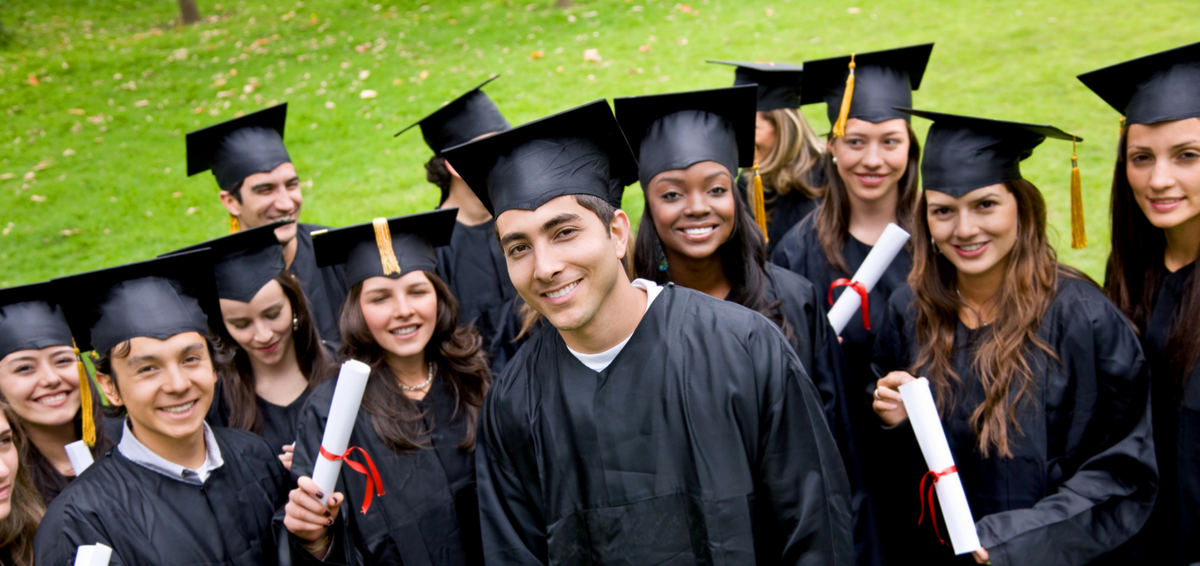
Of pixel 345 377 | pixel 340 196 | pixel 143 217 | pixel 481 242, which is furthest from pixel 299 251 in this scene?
pixel 143 217

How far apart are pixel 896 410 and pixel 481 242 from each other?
270 cm

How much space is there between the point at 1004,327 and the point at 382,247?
2507mm

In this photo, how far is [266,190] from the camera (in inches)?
198

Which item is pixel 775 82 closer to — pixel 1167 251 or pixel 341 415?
Answer: pixel 1167 251

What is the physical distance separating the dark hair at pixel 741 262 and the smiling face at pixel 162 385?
1.82 metres

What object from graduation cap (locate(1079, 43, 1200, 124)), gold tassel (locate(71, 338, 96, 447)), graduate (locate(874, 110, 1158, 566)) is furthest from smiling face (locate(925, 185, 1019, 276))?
gold tassel (locate(71, 338, 96, 447))

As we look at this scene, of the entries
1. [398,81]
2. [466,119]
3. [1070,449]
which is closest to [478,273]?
[466,119]

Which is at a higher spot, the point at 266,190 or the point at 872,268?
the point at 266,190

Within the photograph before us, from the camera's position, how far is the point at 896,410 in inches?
132

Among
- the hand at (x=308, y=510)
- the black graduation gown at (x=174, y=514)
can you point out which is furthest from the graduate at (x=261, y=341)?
the hand at (x=308, y=510)

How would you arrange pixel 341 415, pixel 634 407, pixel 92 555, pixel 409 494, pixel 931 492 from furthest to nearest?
pixel 409 494 < pixel 931 492 < pixel 341 415 < pixel 92 555 < pixel 634 407

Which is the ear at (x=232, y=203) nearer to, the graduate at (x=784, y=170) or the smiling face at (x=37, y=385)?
the smiling face at (x=37, y=385)

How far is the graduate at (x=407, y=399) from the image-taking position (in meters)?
3.50

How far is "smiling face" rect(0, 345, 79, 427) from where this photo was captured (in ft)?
12.1
